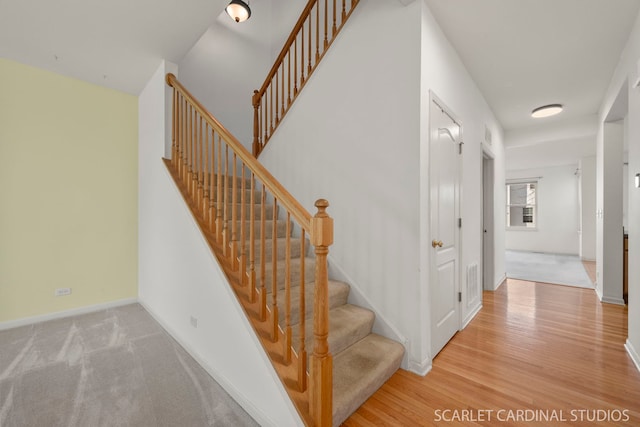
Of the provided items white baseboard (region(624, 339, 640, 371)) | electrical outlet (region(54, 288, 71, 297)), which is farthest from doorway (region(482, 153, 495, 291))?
electrical outlet (region(54, 288, 71, 297))

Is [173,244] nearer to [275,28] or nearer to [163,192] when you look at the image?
[163,192]

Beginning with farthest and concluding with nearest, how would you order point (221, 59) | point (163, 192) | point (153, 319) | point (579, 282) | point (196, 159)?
point (579, 282) → point (221, 59) → point (153, 319) → point (163, 192) → point (196, 159)

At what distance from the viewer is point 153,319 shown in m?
3.04

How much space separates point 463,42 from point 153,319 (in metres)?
4.32

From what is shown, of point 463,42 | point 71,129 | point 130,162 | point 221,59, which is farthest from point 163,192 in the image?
point 463,42

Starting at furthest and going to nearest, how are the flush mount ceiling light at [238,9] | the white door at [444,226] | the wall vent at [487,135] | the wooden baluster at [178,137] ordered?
the wall vent at [487,135], the flush mount ceiling light at [238,9], the wooden baluster at [178,137], the white door at [444,226]

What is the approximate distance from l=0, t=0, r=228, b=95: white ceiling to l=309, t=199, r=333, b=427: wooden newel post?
214 centimetres

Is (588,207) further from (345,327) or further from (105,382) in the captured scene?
(105,382)

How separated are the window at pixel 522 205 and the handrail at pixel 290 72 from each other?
8.57 meters

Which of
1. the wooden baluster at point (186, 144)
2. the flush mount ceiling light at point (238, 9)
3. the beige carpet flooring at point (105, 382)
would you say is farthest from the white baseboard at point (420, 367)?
the flush mount ceiling light at point (238, 9)

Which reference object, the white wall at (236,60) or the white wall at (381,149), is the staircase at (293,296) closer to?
the white wall at (381,149)

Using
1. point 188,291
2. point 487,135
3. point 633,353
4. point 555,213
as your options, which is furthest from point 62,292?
point 555,213

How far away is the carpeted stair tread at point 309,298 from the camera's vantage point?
1.95m

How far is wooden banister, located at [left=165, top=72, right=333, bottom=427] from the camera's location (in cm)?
134
